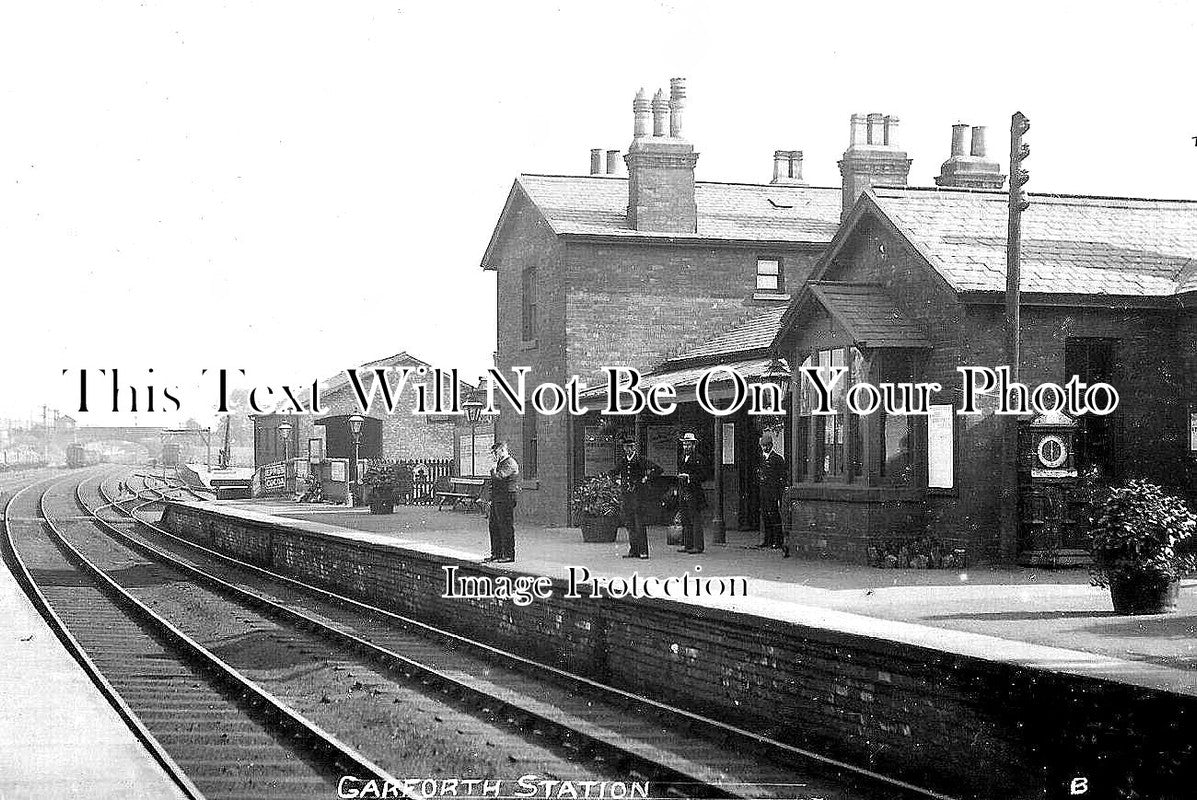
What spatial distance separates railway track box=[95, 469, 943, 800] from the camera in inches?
318

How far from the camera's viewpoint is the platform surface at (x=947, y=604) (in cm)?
836

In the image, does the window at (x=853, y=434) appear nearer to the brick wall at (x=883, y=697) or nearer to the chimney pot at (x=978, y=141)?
the brick wall at (x=883, y=697)

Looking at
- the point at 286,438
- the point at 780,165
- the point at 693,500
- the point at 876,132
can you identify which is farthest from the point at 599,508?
the point at 286,438

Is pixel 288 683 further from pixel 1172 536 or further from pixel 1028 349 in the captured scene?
pixel 1028 349

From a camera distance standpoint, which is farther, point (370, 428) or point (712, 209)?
point (370, 428)

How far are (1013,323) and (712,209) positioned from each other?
12379 millimetres

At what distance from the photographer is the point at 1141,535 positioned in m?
10.7

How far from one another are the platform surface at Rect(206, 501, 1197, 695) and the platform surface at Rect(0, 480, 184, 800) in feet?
13.6

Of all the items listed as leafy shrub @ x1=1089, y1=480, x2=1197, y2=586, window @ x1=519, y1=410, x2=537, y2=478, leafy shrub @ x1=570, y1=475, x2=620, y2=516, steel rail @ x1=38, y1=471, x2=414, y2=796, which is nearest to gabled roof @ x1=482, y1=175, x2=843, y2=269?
window @ x1=519, y1=410, x2=537, y2=478

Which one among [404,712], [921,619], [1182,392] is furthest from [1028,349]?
[404,712]

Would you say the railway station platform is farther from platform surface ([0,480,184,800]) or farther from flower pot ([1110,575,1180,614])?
flower pot ([1110,575,1180,614])

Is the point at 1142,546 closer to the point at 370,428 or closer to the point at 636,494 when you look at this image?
the point at 636,494

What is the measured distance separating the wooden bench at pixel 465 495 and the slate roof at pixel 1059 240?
13.6 metres

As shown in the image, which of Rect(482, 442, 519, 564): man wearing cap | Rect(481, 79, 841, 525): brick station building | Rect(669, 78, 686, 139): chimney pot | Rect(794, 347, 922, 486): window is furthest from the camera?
Rect(481, 79, 841, 525): brick station building
